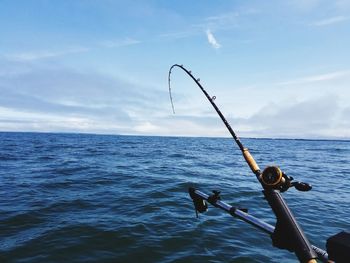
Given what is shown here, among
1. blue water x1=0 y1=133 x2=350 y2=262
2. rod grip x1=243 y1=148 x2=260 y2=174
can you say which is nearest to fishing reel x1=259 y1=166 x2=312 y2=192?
rod grip x1=243 y1=148 x2=260 y2=174

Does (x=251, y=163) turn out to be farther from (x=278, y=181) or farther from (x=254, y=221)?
(x=278, y=181)

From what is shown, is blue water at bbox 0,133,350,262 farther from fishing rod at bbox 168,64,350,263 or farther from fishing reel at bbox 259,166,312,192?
fishing reel at bbox 259,166,312,192

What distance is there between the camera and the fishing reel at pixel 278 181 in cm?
282

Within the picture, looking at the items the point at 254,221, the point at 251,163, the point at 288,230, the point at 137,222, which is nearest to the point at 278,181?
the point at 288,230

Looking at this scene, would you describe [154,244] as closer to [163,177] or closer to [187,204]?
[187,204]

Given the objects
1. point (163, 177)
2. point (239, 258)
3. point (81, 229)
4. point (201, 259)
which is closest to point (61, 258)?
point (81, 229)

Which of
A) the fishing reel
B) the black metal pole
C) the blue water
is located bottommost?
the blue water

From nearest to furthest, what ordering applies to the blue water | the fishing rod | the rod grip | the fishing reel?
1. the fishing rod
2. the fishing reel
3. the rod grip
4. the blue water

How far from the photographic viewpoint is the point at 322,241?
7.88m

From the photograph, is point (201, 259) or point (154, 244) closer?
point (201, 259)

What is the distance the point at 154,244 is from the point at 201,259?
4.44 ft

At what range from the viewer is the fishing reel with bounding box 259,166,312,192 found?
282cm

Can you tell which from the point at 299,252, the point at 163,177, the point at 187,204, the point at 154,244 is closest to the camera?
the point at 299,252

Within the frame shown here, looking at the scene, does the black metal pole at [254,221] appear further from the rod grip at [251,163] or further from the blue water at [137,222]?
the blue water at [137,222]
